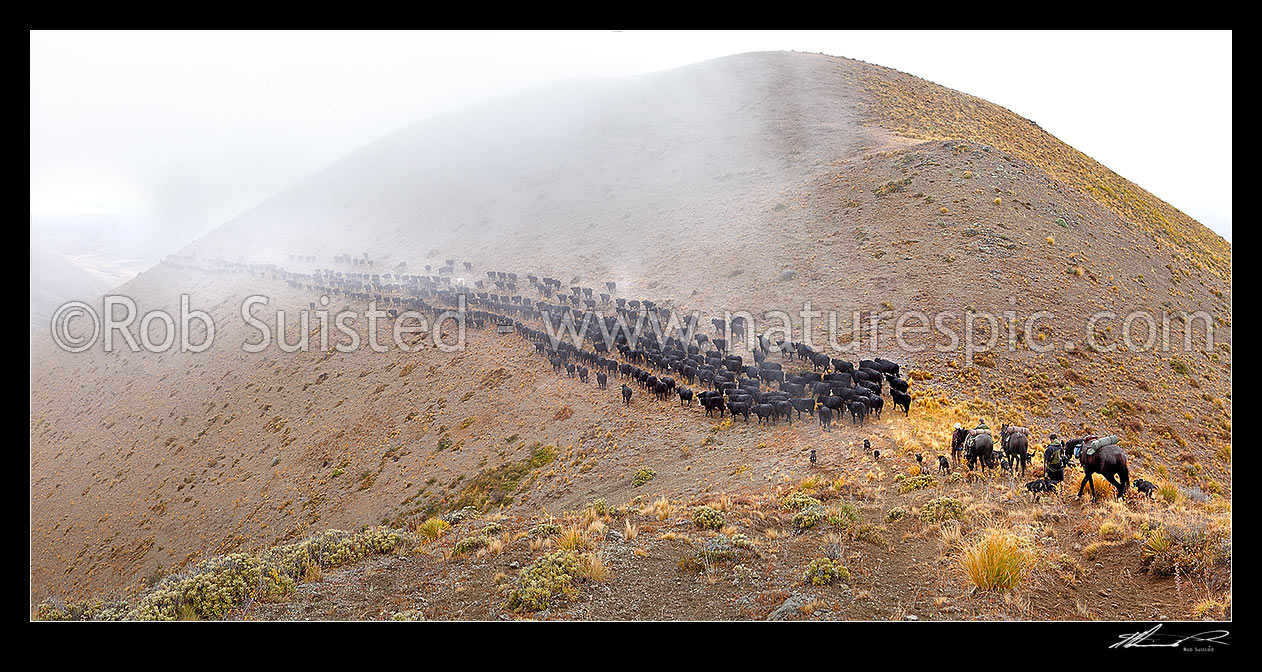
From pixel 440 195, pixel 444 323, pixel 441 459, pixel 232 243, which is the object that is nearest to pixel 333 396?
pixel 444 323

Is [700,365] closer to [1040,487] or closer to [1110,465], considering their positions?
[1040,487]

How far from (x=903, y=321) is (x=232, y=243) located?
119 metres

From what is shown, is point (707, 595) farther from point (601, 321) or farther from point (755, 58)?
point (755, 58)

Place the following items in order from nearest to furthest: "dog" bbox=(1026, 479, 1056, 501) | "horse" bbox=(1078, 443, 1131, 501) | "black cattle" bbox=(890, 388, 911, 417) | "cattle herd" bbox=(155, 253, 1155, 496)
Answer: "horse" bbox=(1078, 443, 1131, 501)
"dog" bbox=(1026, 479, 1056, 501)
"cattle herd" bbox=(155, 253, 1155, 496)
"black cattle" bbox=(890, 388, 911, 417)

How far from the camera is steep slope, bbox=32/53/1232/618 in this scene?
22.6 metres

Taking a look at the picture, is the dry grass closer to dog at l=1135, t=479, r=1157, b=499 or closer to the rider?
the rider

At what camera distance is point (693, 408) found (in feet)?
78.3

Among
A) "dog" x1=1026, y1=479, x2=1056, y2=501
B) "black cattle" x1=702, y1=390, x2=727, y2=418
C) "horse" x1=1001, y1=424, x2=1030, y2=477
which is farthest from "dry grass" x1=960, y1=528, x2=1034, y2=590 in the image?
"black cattle" x1=702, y1=390, x2=727, y2=418

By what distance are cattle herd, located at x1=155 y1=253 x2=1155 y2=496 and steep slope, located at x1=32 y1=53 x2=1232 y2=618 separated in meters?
1.01

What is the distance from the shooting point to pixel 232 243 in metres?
113
